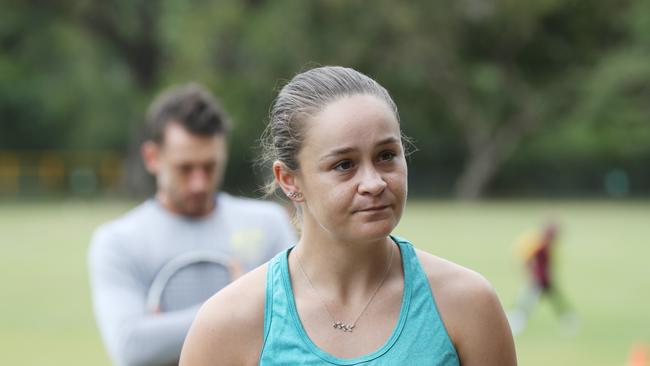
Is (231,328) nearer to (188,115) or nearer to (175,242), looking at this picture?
(175,242)

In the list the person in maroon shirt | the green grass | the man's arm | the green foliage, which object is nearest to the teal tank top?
the man's arm

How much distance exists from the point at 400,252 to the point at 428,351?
330 millimetres

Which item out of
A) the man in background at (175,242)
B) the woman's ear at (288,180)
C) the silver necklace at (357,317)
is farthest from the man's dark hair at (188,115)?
the silver necklace at (357,317)

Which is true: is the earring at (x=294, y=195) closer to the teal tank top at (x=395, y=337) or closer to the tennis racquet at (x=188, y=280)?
the teal tank top at (x=395, y=337)

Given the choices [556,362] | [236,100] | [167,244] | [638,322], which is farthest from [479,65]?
[167,244]

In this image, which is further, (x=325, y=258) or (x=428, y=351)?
(x=325, y=258)

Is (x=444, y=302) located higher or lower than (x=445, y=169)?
higher

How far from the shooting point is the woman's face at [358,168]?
2.59 metres

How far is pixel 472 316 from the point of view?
258 centimetres

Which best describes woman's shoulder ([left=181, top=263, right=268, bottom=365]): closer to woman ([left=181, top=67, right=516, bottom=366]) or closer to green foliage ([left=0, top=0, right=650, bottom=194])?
woman ([left=181, top=67, right=516, bottom=366])

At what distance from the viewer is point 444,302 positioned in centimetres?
260

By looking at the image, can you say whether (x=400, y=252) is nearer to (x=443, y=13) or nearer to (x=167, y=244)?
(x=167, y=244)

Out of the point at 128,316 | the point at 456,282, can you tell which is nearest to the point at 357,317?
the point at 456,282

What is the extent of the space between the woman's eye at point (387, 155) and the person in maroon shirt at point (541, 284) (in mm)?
11690
